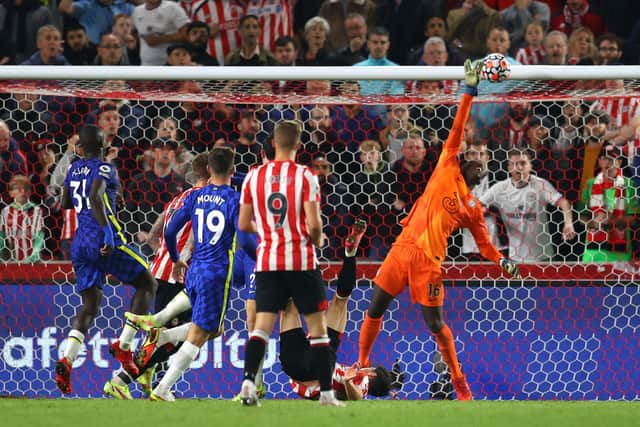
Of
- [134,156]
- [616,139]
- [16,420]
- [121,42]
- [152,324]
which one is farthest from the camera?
[121,42]

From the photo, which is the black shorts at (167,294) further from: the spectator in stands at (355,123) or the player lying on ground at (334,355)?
the spectator in stands at (355,123)

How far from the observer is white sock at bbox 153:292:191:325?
7.94m

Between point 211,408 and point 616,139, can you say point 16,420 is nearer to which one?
point 211,408

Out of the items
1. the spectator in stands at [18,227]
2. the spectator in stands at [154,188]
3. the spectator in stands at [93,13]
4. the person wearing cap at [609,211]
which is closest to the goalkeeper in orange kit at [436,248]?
the person wearing cap at [609,211]

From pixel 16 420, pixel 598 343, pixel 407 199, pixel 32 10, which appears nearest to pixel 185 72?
pixel 407 199

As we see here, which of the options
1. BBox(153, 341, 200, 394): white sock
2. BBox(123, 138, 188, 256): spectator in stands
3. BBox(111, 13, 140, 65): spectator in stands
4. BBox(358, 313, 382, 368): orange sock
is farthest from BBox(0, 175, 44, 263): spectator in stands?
BBox(111, 13, 140, 65): spectator in stands

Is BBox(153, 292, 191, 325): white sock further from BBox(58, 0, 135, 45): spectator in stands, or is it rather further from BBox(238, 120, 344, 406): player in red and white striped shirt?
BBox(58, 0, 135, 45): spectator in stands

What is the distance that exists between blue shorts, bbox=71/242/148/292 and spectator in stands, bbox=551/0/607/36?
5667mm

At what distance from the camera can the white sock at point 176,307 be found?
7.94m

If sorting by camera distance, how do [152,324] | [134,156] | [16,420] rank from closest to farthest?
1. [16,420]
2. [152,324]
3. [134,156]

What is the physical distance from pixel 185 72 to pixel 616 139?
3.22 metres

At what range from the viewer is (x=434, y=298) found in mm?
7969

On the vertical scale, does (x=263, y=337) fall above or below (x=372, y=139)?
below

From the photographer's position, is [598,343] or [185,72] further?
[598,343]
